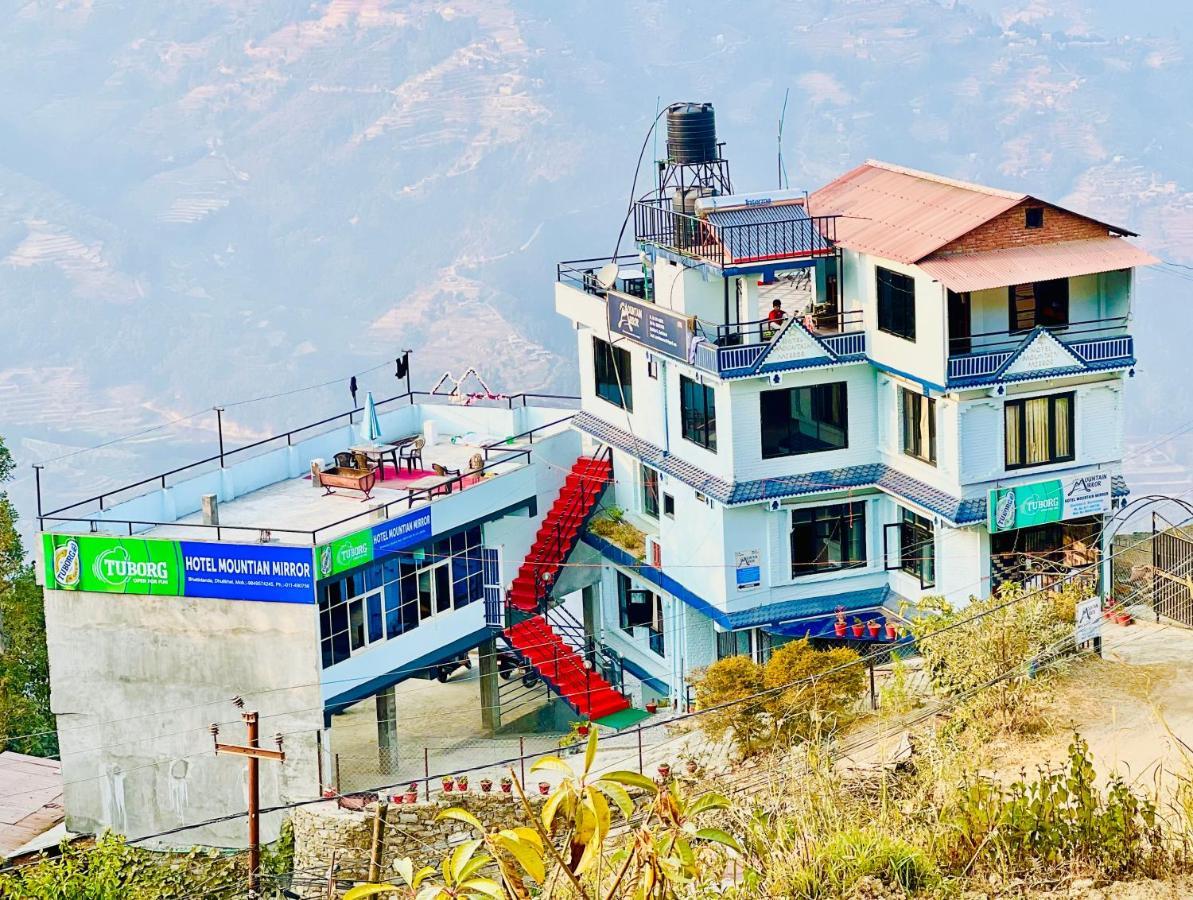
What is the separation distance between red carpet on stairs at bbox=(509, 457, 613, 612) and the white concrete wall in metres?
8.61

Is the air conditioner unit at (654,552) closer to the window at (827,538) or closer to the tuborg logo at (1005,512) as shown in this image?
the window at (827,538)

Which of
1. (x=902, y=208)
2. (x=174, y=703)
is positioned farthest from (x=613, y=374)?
(x=174, y=703)

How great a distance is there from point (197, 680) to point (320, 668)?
3.15 meters

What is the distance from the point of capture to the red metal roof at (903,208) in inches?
1684

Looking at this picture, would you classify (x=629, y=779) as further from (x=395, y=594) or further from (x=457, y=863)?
(x=395, y=594)

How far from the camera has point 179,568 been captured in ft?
142

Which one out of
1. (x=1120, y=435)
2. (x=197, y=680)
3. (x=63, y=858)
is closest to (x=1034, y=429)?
(x=1120, y=435)

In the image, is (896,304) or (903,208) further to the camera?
(903,208)

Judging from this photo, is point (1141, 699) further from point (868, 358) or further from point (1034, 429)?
point (868, 358)

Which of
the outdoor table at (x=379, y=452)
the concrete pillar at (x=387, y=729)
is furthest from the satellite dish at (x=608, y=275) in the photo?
the concrete pillar at (x=387, y=729)

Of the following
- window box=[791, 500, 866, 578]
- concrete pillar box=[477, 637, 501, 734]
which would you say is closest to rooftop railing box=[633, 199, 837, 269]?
window box=[791, 500, 866, 578]

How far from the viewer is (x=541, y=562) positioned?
5038cm

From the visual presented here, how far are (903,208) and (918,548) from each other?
27.7 ft

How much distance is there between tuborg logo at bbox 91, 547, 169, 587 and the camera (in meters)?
43.5
